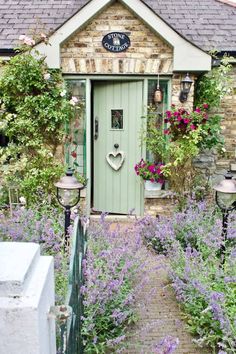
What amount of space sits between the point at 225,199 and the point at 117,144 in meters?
3.43

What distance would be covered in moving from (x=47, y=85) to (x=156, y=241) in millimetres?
3339

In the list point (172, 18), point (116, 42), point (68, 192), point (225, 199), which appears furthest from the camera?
point (172, 18)

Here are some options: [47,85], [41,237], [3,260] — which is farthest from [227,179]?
[47,85]

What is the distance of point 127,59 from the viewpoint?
6875mm

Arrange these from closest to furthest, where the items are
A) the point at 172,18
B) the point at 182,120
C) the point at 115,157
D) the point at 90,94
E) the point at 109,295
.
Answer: the point at 109,295
the point at 182,120
the point at 90,94
the point at 115,157
the point at 172,18

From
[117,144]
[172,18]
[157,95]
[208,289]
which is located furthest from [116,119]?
[208,289]

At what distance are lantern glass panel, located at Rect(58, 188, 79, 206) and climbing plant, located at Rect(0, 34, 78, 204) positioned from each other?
2.24 meters

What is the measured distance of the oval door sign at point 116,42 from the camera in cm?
681

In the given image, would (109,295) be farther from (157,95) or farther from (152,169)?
(157,95)

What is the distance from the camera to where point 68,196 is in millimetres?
4434

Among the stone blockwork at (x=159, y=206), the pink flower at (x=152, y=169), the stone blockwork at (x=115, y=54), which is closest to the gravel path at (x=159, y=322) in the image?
the stone blockwork at (x=159, y=206)

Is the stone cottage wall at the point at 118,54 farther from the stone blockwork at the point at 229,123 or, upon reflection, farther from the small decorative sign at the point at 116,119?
the stone blockwork at the point at 229,123

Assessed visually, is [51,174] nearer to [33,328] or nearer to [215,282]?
[215,282]

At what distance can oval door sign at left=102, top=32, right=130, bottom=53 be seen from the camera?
6.81 meters
